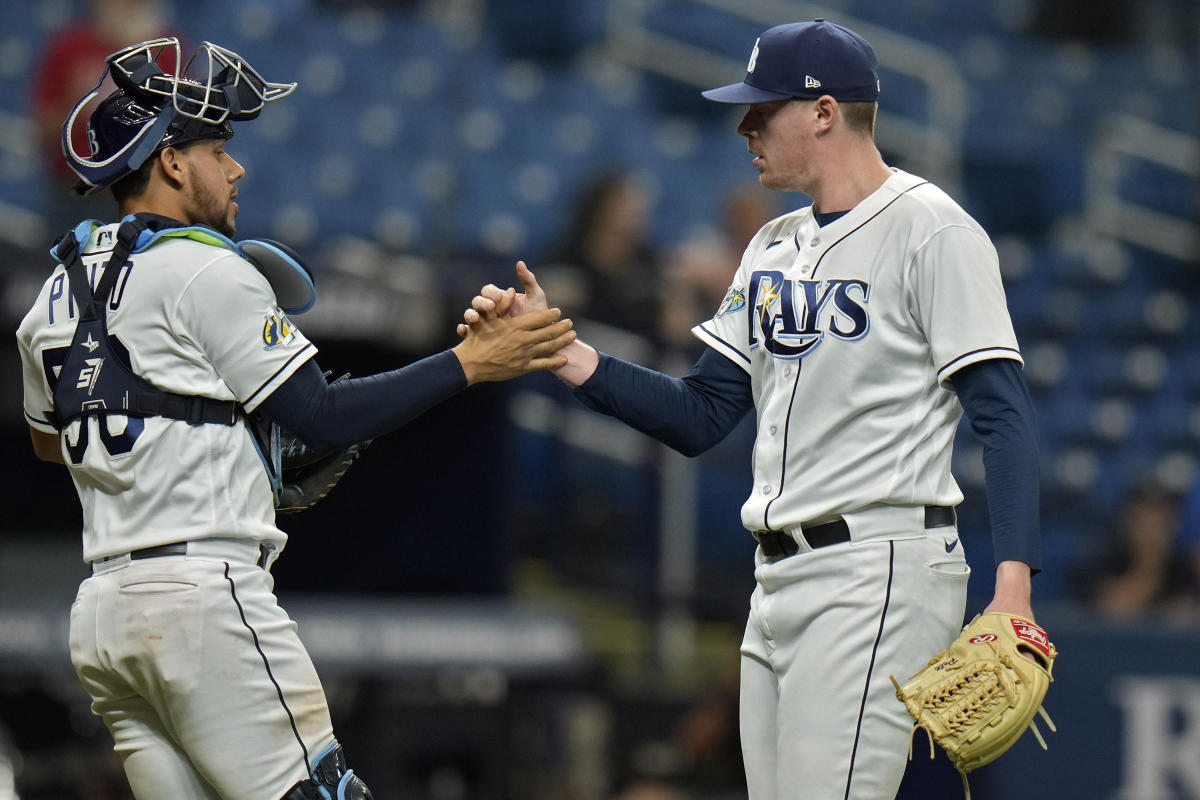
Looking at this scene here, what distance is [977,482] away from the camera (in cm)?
719

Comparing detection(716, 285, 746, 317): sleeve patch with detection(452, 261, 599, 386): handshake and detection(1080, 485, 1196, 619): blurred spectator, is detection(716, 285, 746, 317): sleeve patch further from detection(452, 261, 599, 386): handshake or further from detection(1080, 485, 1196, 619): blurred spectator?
detection(1080, 485, 1196, 619): blurred spectator

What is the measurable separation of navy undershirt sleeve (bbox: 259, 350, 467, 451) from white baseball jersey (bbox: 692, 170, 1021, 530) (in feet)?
2.10

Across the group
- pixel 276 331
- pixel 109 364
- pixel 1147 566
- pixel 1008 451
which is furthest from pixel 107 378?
pixel 1147 566

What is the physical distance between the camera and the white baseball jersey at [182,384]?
2.79m

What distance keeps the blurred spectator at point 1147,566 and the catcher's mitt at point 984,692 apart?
429 centimetres

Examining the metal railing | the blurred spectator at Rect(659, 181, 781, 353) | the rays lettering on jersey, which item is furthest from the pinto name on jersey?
the metal railing

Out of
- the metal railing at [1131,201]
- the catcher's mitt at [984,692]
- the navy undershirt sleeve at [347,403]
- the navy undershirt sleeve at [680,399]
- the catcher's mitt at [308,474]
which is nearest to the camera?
the catcher's mitt at [984,692]

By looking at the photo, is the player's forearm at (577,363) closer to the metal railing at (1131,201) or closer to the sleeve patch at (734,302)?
the sleeve patch at (734,302)

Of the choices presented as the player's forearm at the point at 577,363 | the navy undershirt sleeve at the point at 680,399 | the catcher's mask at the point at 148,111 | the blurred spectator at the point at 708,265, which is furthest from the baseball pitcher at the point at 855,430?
the blurred spectator at the point at 708,265

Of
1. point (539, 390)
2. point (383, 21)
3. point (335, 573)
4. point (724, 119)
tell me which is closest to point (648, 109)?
point (724, 119)

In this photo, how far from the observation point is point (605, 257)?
7504mm

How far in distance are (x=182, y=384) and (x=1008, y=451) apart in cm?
140

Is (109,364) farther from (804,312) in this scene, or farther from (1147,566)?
(1147,566)

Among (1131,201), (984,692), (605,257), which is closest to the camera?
(984,692)
